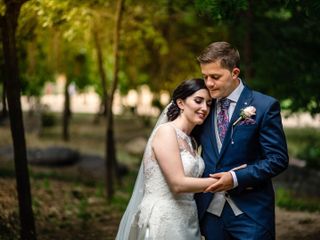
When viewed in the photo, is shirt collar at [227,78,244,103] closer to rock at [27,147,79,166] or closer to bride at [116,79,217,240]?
bride at [116,79,217,240]

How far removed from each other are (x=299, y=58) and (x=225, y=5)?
19.8ft

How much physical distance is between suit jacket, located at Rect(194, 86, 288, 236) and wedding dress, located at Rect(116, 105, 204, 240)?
226 millimetres

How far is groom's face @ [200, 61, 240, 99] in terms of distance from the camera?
4.31 meters

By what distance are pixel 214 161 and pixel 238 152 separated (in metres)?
0.22

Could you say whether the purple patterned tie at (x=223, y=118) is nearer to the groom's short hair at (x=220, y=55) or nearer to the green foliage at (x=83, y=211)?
the groom's short hair at (x=220, y=55)

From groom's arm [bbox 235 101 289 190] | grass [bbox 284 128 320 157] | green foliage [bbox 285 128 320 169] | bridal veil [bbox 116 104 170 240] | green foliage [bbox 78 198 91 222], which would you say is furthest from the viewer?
grass [bbox 284 128 320 157]

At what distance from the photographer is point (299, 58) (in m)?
11.2

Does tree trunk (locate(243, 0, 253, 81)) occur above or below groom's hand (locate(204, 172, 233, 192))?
above

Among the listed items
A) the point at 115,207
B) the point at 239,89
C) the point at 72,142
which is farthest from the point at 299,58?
the point at 72,142

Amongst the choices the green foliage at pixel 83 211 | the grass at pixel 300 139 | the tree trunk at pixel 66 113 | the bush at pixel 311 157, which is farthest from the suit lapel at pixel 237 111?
the tree trunk at pixel 66 113

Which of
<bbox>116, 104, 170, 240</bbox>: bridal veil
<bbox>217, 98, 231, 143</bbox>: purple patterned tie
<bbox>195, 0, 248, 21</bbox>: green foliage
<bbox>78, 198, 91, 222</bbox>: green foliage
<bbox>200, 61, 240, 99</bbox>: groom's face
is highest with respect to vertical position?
<bbox>195, 0, 248, 21</bbox>: green foliage

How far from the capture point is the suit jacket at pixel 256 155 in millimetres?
4230

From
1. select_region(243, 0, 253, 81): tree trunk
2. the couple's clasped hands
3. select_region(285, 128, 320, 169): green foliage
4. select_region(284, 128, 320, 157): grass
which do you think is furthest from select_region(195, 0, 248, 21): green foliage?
select_region(284, 128, 320, 157): grass

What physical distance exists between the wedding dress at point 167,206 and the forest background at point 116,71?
154 cm
